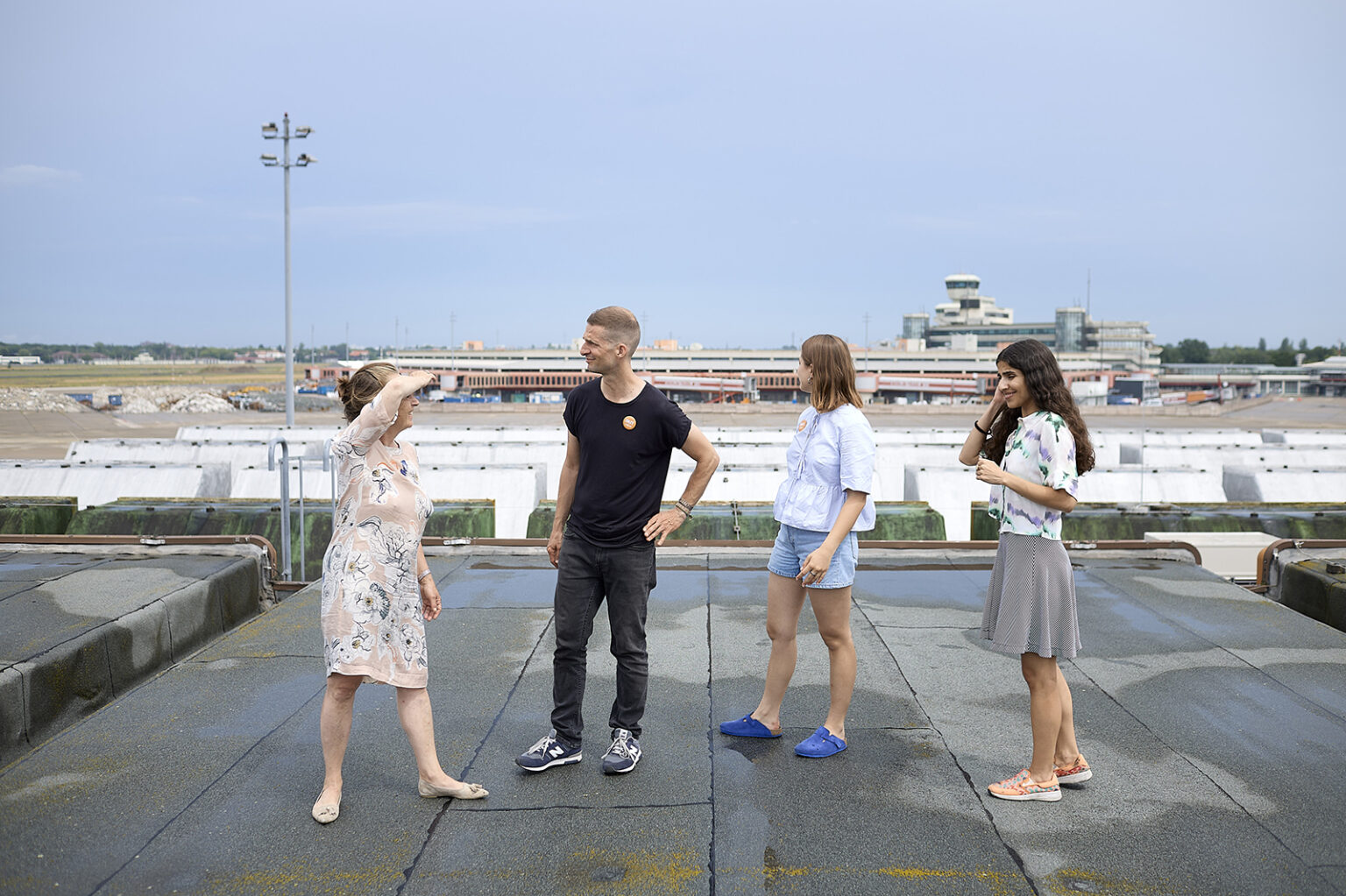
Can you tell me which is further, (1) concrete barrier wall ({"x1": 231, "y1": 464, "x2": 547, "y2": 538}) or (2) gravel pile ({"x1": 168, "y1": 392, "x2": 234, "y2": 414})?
(2) gravel pile ({"x1": 168, "y1": 392, "x2": 234, "y2": 414})

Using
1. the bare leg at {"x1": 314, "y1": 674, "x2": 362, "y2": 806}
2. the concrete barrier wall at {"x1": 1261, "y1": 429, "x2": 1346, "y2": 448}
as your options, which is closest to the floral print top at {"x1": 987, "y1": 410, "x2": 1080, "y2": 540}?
the bare leg at {"x1": 314, "y1": 674, "x2": 362, "y2": 806}

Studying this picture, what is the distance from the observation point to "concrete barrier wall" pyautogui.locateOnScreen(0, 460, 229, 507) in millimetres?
15477

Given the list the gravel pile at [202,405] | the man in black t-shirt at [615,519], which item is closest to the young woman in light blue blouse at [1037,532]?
the man in black t-shirt at [615,519]

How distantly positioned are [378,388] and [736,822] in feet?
7.63

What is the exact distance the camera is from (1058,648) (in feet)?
13.7

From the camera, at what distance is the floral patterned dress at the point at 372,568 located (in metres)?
3.95

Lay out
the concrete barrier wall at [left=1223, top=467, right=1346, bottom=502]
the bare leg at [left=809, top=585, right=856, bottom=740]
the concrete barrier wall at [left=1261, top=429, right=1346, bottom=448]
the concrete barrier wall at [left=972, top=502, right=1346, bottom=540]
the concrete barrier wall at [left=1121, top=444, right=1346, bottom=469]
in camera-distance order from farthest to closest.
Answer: the concrete barrier wall at [left=1261, top=429, right=1346, bottom=448] → the concrete barrier wall at [left=1121, top=444, right=1346, bottom=469] → the concrete barrier wall at [left=1223, top=467, right=1346, bottom=502] → the concrete barrier wall at [left=972, top=502, right=1346, bottom=540] → the bare leg at [left=809, top=585, right=856, bottom=740]

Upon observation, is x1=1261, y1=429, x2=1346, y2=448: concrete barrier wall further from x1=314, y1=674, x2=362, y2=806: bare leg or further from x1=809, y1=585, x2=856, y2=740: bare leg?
x1=314, y1=674, x2=362, y2=806: bare leg

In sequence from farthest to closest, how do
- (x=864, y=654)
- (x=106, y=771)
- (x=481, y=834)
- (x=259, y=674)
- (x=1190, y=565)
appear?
(x=1190, y=565) < (x=864, y=654) < (x=259, y=674) < (x=106, y=771) < (x=481, y=834)

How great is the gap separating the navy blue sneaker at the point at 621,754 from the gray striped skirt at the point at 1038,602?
171 centimetres

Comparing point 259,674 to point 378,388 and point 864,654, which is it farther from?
point 864,654

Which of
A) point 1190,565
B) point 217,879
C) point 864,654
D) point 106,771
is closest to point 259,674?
point 106,771

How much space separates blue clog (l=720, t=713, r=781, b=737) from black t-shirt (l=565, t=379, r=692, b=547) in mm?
1226

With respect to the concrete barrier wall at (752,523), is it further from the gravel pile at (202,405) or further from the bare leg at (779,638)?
the gravel pile at (202,405)
